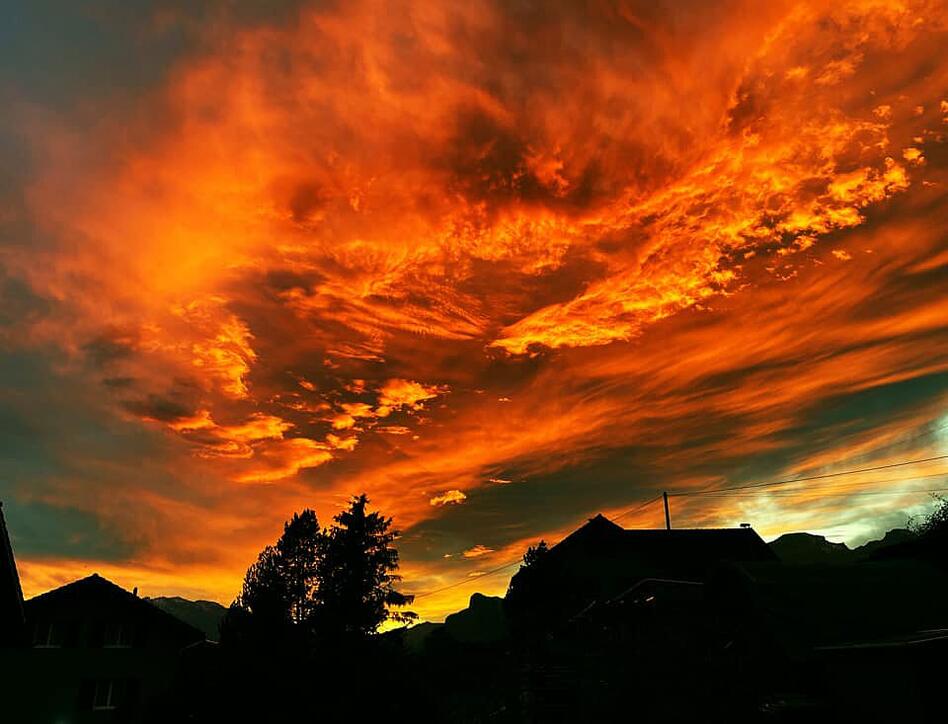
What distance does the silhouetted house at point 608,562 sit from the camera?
51.2m

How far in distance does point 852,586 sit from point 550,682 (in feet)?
45.8

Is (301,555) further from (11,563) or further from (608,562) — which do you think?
(11,563)

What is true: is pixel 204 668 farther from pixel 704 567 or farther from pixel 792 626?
pixel 704 567

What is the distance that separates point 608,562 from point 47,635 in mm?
42696

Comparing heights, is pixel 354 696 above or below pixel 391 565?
below

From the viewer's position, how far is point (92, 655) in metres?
39.5

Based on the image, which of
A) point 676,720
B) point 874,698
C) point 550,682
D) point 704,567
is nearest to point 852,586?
point 874,698

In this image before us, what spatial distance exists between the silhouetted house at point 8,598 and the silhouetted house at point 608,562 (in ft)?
148

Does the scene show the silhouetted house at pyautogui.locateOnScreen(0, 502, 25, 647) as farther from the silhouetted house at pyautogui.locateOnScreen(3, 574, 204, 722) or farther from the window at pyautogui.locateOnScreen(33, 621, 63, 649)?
the window at pyautogui.locateOnScreen(33, 621, 63, 649)

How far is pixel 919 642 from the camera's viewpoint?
1853 centimetres

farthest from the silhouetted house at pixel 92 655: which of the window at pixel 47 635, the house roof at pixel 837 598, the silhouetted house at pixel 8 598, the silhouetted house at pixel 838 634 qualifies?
the house roof at pixel 837 598

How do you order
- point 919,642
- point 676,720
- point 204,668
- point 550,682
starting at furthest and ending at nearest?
point 550,682, point 204,668, point 676,720, point 919,642

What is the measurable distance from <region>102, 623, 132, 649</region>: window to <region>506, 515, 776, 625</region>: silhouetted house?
97.3 ft

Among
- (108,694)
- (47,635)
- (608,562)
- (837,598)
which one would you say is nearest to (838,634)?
(837,598)
